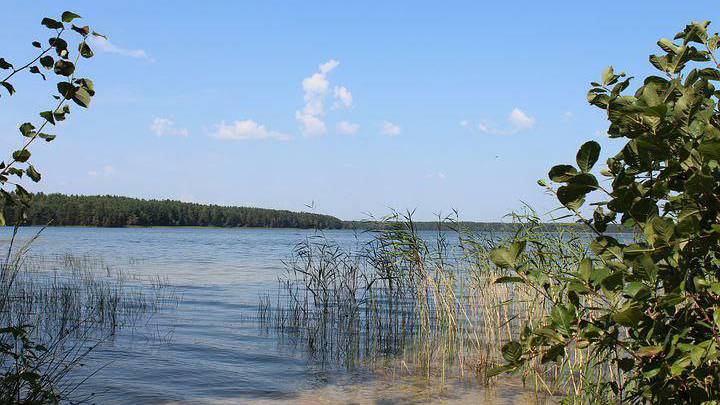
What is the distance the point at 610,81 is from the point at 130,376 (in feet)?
23.5

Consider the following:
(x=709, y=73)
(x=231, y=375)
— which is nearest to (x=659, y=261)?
(x=709, y=73)

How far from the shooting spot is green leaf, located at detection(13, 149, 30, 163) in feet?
8.77

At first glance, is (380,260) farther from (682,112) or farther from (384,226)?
(682,112)

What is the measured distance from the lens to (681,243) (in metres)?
2.01

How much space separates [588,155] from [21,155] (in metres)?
2.54

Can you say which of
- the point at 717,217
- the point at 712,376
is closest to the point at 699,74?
the point at 717,217

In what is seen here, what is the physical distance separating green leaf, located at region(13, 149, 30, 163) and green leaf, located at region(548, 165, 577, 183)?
2.40 metres

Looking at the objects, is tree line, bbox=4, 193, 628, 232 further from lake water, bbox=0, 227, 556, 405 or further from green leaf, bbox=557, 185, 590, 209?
green leaf, bbox=557, 185, 590, 209

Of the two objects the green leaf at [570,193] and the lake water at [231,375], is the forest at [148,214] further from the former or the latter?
the green leaf at [570,193]

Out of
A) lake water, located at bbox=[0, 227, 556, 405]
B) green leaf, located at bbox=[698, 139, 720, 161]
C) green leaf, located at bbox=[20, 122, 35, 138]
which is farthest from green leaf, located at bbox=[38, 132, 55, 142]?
lake water, located at bbox=[0, 227, 556, 405]

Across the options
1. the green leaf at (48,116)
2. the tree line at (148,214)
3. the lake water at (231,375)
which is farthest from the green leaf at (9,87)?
the tree line at (148,214)

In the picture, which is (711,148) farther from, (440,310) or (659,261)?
(440,310)

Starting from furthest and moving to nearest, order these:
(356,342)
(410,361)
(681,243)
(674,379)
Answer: (356,342), (410,361), (674,379), (681,243)

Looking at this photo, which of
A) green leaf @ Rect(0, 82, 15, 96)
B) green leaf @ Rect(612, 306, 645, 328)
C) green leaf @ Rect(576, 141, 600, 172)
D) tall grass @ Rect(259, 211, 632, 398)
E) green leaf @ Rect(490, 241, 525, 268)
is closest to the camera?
green leaf @ Rect(612, 306, 645, 328)
